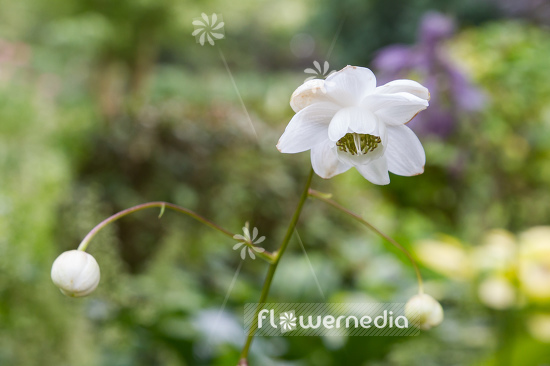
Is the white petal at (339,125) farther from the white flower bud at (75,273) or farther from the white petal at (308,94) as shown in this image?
the white flower bud at (75,273)

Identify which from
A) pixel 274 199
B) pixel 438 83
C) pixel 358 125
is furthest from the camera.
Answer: pixel 274 199

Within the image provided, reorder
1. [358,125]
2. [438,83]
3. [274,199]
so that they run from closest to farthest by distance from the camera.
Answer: [358,125] → [438,83] → [274,199]

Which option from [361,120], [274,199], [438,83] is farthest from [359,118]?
[274,199]

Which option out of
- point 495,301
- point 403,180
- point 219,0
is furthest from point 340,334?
point 219,0

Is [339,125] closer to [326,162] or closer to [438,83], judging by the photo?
[326,162]

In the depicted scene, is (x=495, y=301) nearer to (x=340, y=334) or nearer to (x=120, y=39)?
(x=340, y=334)

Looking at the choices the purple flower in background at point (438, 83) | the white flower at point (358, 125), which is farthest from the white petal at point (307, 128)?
the purple flower in background at point (438, 83)

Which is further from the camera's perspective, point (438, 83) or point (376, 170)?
point (438, 83)
